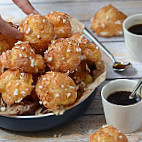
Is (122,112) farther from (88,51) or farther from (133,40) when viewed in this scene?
(133,40)

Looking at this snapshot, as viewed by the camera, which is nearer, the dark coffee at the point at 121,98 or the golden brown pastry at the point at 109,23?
the dark coffee at the point at 121,98

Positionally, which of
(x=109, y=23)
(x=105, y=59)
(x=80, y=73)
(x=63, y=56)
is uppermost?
(x=63, y=56)

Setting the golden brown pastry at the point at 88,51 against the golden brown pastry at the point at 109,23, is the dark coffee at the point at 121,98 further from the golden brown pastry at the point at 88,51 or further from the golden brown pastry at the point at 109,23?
the golden brown pastry at the point at 109,23

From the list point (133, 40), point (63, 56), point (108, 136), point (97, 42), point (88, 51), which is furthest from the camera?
point (97, 42)

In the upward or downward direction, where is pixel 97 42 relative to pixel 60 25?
downward

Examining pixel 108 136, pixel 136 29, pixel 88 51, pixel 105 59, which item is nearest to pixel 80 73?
pixel 88 51

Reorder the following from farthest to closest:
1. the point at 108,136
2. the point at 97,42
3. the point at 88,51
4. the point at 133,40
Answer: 1. the point at 97,42
2. the point at 133,40
3. the point at 88,51
4. the point at 108,136

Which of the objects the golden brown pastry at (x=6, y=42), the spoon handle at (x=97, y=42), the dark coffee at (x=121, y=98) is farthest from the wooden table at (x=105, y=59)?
the golden brown pastry at (x=6, y=42)

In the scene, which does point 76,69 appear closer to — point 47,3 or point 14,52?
point 14,52
